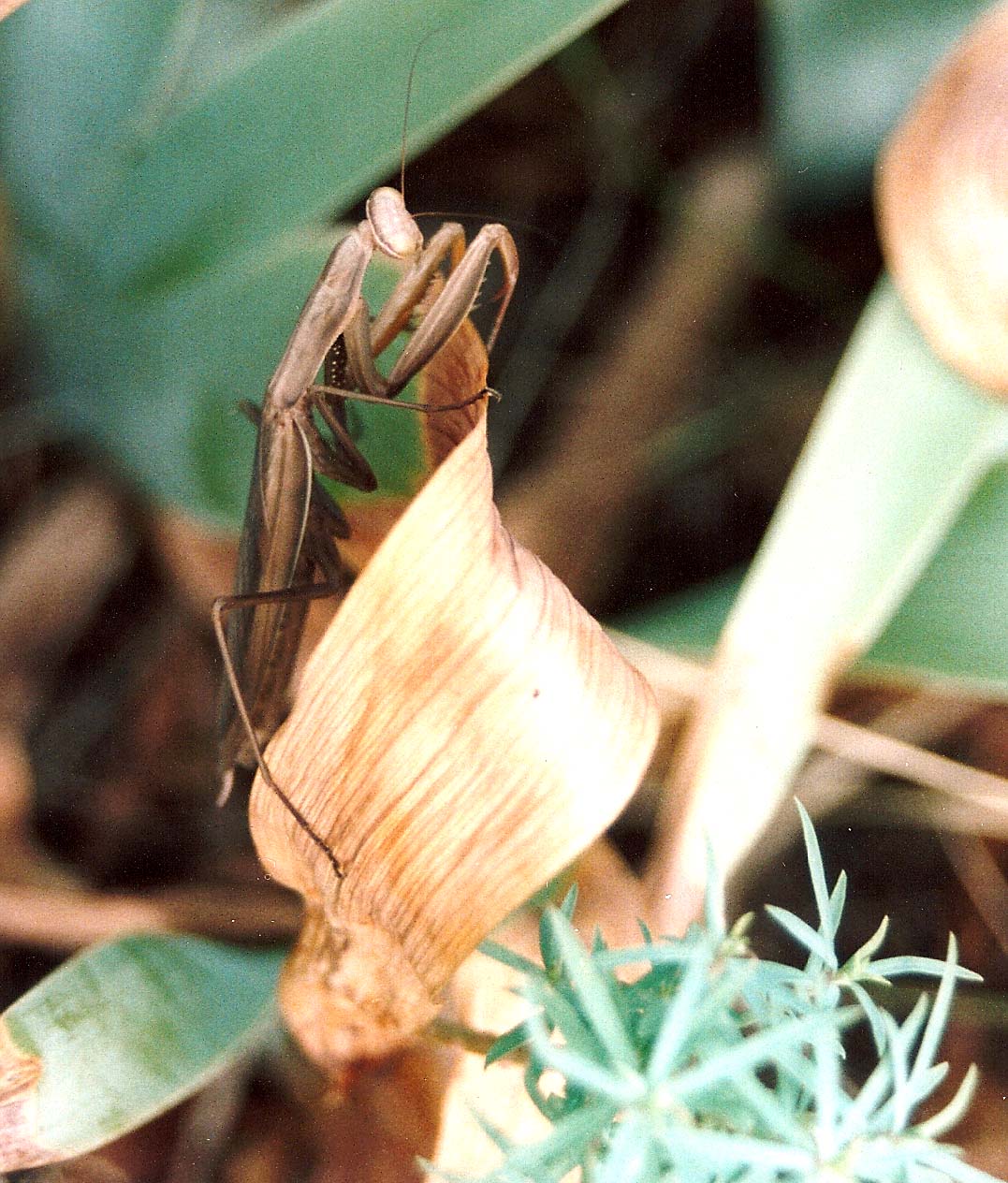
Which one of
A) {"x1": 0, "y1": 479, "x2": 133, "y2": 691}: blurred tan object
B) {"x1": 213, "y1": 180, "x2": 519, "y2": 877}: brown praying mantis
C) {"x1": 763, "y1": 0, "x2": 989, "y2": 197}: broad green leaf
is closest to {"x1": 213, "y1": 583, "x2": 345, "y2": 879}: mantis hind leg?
{"x1": 213, "y1": 180, "x2": 519, "y2": 877}: brown praying mantis

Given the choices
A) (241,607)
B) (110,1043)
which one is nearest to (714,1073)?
(110,1043)

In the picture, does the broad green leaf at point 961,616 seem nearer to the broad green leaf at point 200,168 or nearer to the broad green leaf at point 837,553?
the broad green leaf at point 837,553

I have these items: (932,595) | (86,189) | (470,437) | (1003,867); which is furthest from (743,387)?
(470,437)

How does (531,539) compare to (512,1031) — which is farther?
(531,539)

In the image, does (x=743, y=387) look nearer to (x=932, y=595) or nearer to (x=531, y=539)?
(x=531, y=539)

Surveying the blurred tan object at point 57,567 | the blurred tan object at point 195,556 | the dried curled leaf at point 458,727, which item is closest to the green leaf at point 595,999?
the dried curled leaf at point 458,727

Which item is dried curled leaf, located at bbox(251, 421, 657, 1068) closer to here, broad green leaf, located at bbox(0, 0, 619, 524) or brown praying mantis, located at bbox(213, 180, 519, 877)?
brown praying mantis, located at bbox(213, 180, 519, 877)
